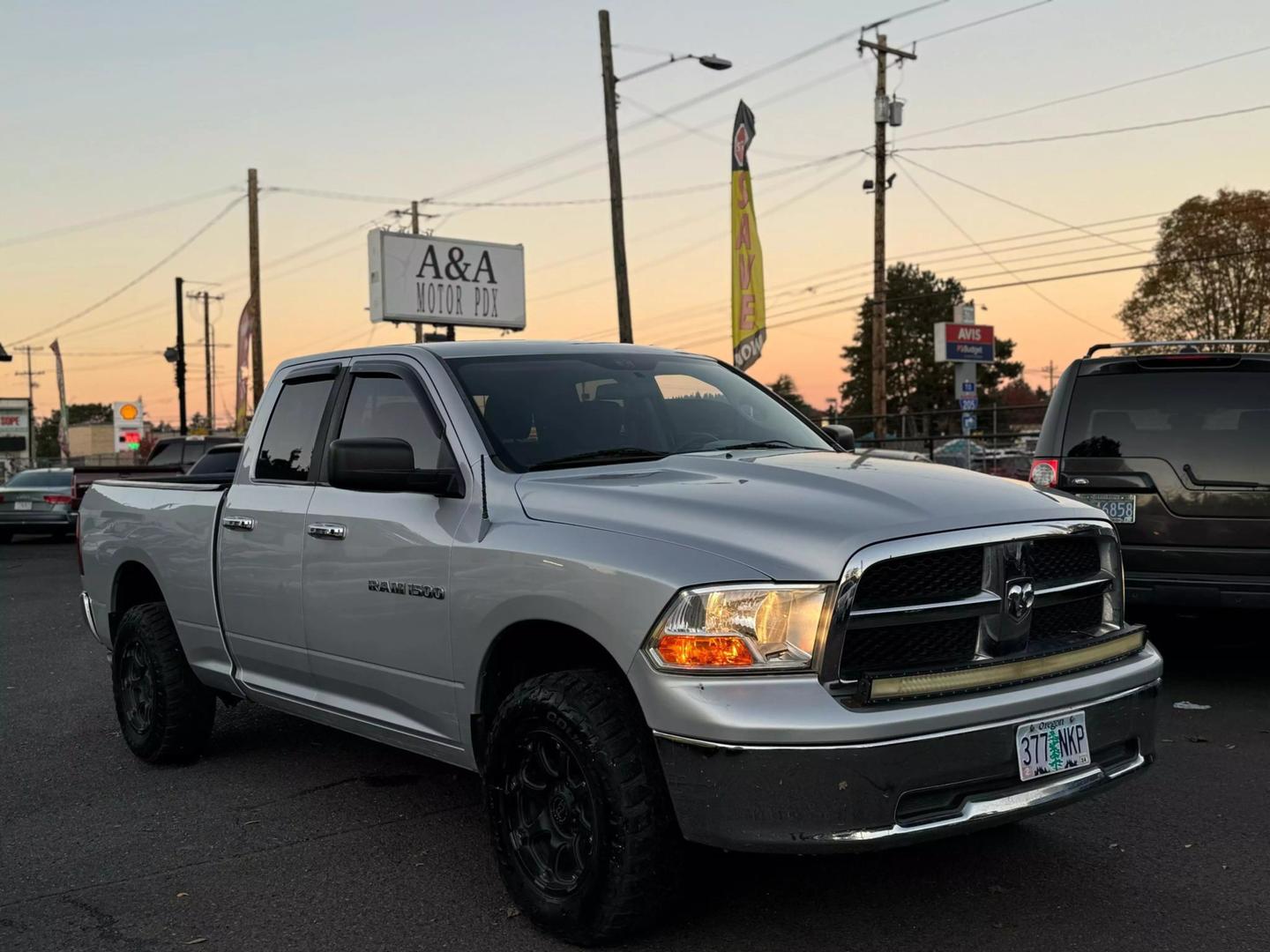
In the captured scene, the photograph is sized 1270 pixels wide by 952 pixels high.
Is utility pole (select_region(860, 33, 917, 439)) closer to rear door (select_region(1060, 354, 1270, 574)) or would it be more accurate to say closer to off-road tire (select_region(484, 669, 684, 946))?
rear door (select_region(1060, 354, 1270, 574))

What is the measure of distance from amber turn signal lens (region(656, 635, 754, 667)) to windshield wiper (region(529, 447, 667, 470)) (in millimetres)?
1126

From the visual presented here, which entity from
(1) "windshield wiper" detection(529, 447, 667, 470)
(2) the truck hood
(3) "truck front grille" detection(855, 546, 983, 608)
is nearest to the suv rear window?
(2) the truck hood

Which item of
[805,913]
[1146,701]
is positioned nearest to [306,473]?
[805,913]

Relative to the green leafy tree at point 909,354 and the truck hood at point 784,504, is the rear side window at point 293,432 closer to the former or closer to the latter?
the truck hood at point 784,504

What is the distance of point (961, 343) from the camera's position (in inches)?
1178

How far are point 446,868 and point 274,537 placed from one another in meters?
1.53

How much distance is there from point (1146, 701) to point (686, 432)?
6.22 ft

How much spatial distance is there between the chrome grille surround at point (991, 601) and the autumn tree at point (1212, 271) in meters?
55.5

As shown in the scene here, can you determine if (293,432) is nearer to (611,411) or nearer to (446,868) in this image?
(611,411)

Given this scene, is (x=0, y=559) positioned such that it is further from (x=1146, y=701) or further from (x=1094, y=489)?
(x=1146, y=701)

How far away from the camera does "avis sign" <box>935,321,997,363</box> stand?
97.6 ft

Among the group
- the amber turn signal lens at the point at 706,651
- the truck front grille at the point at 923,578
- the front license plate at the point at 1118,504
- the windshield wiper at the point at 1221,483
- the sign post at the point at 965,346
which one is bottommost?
the amber turn signal lens at the point at 706,651

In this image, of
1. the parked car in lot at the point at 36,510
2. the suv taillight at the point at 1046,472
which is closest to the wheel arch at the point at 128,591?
the suv taillight at the point at 1046,472

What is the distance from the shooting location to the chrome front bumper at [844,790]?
3256 mm
